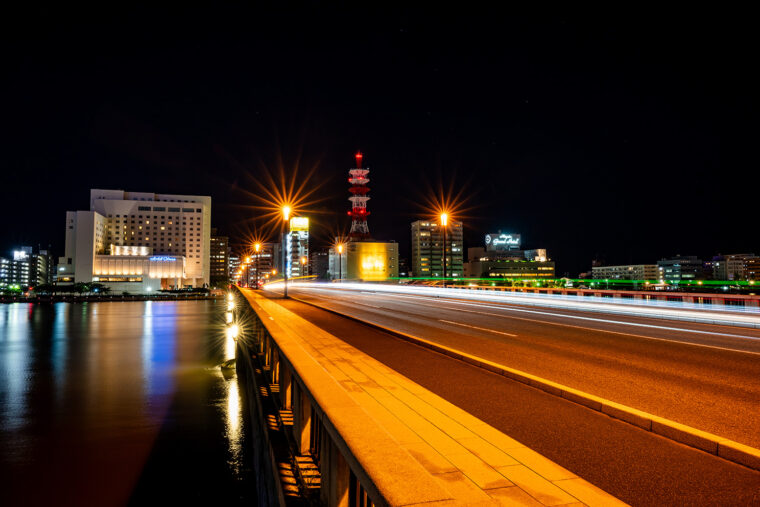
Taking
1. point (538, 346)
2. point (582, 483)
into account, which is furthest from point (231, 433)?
point (582, 483)

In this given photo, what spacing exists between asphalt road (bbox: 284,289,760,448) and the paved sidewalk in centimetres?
321

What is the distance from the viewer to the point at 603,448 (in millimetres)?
5320

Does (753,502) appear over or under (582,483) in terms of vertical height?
under

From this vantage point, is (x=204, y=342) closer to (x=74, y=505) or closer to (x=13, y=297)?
(x=74, y=505)

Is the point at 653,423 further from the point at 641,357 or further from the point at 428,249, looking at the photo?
the point at 428,249

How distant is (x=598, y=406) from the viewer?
22.4 ft

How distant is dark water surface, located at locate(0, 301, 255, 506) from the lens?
58.4 ft

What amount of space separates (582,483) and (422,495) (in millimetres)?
1635

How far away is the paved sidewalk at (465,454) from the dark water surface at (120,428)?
1357 cm

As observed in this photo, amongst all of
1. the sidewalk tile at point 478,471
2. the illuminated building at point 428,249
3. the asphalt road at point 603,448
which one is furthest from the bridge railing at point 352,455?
the illuminated building at point 428,249

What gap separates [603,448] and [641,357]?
6.81m

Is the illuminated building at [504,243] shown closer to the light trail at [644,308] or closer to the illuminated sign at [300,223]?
the illuminated sign at [300,223]

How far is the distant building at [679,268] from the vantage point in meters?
181

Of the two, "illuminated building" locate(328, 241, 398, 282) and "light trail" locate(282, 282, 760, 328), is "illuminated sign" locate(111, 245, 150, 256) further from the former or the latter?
"light trail" locate(282, 282, 760, 328)
